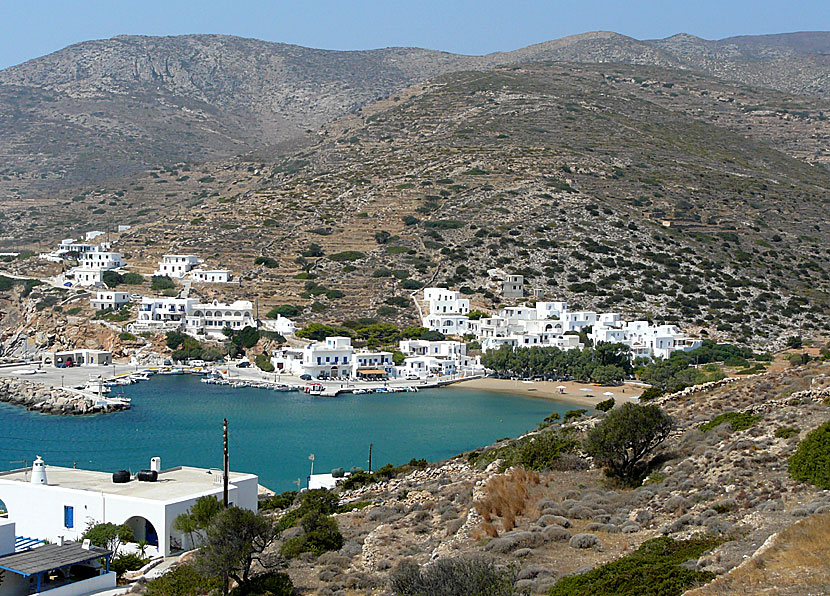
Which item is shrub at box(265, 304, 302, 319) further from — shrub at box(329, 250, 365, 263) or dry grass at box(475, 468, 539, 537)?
dry grass at box(475, 468, 539, 537)

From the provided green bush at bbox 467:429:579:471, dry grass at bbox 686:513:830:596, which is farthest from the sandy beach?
dry grass at bbox 686:513:830:596

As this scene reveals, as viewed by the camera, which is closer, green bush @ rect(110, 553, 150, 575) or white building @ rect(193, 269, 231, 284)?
green bush @ rect(110, 553, 150, 575)

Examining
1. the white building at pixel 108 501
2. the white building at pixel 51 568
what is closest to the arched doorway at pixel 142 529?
the white building at pixel 108 501

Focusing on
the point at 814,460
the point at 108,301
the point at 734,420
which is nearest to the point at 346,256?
the point at 108,301

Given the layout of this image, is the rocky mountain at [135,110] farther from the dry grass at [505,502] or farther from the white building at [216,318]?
the dry grass at [505,502]

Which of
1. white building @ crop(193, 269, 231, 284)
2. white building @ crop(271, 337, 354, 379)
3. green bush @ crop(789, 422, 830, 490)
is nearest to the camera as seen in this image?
green bush @ crop(789, 422, 830, 490)

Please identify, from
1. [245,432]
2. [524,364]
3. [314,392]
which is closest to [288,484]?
[245,432]

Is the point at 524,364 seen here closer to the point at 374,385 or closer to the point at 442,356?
the point at 442,356
